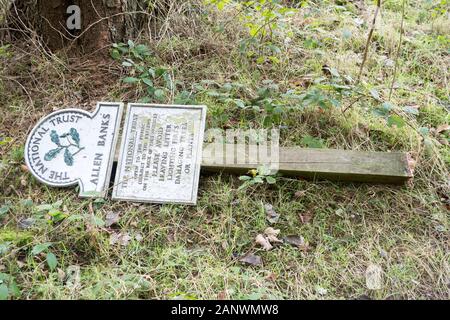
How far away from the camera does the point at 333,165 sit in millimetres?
2793

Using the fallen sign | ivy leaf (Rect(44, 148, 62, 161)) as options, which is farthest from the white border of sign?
ivy leaf (Rect(44, 148, 62, 161))

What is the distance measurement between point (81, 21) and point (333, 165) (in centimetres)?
217

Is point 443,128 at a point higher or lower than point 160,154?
lower

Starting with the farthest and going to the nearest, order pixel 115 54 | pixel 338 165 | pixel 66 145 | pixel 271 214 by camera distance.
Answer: pixel 115 54 → pixel 66 145 → pixel 338 165 → pixel 271 214

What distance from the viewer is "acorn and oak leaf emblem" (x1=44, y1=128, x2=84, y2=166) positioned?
2850 millimetres

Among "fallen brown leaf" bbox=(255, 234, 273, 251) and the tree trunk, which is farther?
the tree trunk

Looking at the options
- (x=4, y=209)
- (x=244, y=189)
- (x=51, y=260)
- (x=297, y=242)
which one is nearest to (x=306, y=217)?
(x=297, y=242)

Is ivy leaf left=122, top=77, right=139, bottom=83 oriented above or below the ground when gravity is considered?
above

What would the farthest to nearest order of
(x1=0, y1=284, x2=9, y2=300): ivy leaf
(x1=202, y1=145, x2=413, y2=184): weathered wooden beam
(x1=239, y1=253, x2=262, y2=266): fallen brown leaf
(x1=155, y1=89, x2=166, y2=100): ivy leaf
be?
(x1=155, y1=89, x2=166, y2=100): ivy leaf < (x1=202, y1=145, x2=413, y2=184): weathered wooden beam < (x1=239, y1=253, x2=262, y2=266): fallen brown leaf < (x1=0, y1=284, x2=9, y2=300): ivy leaf

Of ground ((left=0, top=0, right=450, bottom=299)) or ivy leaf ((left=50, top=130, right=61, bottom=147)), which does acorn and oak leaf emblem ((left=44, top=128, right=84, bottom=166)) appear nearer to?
ivy leaf ((left=50, top=130, right=61, bottom=147))

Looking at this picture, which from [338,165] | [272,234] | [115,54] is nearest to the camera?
[272,234]

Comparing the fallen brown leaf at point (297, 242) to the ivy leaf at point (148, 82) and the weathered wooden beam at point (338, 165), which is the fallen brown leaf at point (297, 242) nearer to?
the weathered wooden beam at point (338, 165)

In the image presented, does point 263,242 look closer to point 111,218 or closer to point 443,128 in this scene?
point 111,218

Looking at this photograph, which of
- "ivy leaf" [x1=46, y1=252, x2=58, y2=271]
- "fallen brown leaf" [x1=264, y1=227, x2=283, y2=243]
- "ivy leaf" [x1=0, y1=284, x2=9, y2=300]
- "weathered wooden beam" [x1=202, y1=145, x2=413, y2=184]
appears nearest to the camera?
"ivy leaf" [x1=0, y1=284, x2=9, y2=300]
